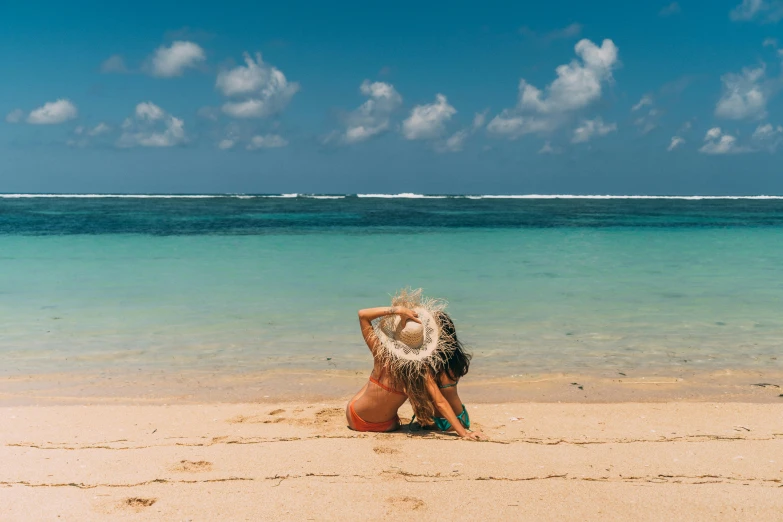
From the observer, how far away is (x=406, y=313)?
452cm

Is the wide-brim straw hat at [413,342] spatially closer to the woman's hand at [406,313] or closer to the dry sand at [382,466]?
the woman's hand at [406,313]

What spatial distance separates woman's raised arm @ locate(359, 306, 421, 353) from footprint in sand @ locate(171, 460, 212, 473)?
4.42 ft

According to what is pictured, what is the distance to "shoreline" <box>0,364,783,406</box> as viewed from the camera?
592cm

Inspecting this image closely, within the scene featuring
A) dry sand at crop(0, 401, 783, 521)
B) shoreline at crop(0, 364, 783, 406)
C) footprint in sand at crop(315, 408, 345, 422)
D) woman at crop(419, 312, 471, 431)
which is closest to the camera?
dry sand at crop(0, 401, 783, 521)

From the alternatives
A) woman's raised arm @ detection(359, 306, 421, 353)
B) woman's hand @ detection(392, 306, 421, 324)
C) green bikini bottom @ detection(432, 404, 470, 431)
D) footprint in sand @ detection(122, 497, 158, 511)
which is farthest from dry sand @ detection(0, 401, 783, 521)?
woman's hand @ detection(392, 306, 421, 324)

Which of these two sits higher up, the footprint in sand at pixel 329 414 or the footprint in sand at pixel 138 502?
the footprint in sand at pixel 138 502

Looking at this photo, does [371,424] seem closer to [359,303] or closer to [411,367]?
[411,367]

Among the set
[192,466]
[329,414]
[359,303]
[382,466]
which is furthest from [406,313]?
[359,303]

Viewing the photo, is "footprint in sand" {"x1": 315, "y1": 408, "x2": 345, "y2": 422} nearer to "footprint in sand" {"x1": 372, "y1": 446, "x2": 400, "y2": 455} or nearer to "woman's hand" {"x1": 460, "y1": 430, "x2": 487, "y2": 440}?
"footprint in sand" {"x1": 372, "y1": 446, "x2": 400, "y2": 455}

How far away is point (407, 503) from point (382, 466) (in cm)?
54

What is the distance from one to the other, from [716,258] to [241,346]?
14.2m

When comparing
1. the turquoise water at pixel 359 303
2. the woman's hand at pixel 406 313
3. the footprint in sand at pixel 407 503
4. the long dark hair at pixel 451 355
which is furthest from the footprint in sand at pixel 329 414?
the footprint in sand at pixel 407 503

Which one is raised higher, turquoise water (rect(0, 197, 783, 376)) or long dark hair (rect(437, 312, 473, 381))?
long dark hair (rect(437, 312, 473, 381))

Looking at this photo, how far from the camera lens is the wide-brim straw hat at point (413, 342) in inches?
179
